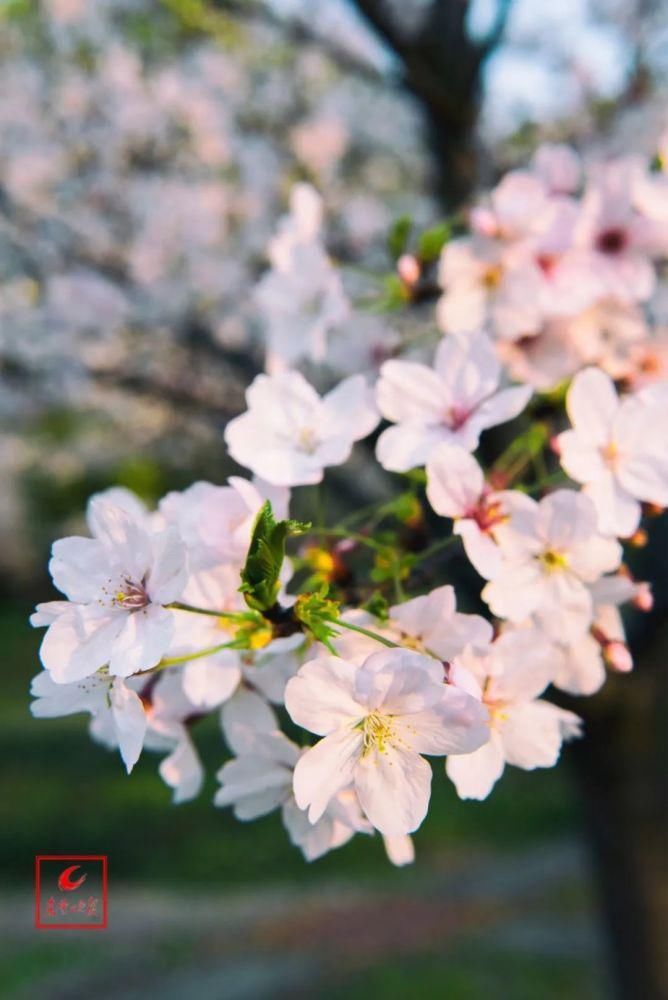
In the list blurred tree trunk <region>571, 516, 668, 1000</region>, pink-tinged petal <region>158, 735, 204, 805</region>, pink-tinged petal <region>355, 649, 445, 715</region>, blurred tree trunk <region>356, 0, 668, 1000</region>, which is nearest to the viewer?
pink-tinged petal <region>355, 649, 445, 715</region>

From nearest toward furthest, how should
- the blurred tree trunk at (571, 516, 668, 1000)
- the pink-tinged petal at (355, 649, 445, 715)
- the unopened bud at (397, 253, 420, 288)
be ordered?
the pink-tinged petal at (355, 649, 445, 715), the unopened bud at (397, 253, 420, 288), the blurred tree trunk at (571, 516, 668, 1000)

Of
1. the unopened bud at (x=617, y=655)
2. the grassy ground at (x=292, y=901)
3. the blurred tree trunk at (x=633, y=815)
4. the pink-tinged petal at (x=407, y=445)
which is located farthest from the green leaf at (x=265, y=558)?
the grassy ground at (x=292, y=901)

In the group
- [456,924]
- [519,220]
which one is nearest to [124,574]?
[519,220]

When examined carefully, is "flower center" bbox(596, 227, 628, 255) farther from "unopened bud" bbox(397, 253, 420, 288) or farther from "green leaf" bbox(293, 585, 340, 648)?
"green leaf" bbox(293, 585, 340, 648)

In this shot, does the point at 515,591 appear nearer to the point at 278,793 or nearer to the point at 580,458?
the point at 580,458

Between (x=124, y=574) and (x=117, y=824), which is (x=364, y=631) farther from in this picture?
(x=117, y=824)

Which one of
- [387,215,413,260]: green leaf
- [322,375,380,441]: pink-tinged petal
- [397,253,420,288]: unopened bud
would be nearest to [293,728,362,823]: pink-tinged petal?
[322,375,380,441]: pink-tinged petal

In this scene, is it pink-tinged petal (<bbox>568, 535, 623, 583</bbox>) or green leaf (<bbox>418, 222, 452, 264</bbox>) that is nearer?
pink-tinged petal (<bbox>568, 535, 623, 583</bbox>)

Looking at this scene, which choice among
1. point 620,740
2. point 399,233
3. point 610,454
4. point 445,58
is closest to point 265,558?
point 610,454

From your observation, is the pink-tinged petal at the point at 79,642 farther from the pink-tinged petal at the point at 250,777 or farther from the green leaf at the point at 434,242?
the green leaf at the point at 434,242
